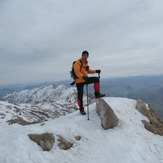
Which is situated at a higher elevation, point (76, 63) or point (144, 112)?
point (76, 63)

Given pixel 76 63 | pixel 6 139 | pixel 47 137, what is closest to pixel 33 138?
pixel 47 137

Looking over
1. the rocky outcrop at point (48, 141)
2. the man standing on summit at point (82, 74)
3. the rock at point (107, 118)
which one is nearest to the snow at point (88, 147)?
the rocky outcrop at point (48, 141)

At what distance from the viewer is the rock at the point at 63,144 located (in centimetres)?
618

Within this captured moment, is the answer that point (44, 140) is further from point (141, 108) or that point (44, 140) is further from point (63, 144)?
point (141, 108)

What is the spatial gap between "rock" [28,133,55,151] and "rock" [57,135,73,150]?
0.42 meters

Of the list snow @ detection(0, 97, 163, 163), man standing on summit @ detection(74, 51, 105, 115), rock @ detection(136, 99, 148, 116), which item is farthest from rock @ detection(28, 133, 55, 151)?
rock @ detection(136, 99, 148, 116)

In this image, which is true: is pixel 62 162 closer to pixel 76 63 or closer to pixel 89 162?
pixel 89 162

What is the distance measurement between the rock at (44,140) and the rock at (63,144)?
1.37ft

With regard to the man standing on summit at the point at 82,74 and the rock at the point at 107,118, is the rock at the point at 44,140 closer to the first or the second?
the rock at the point at 107,118

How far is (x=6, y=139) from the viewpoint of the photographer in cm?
557

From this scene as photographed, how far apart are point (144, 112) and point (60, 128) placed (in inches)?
390

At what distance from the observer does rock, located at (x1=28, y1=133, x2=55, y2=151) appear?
5.77m

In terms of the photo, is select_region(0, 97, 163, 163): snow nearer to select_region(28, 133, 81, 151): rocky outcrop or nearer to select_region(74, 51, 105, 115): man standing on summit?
select_region(28, 133, 81, 151): rocky outcrop

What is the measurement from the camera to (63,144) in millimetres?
6316
